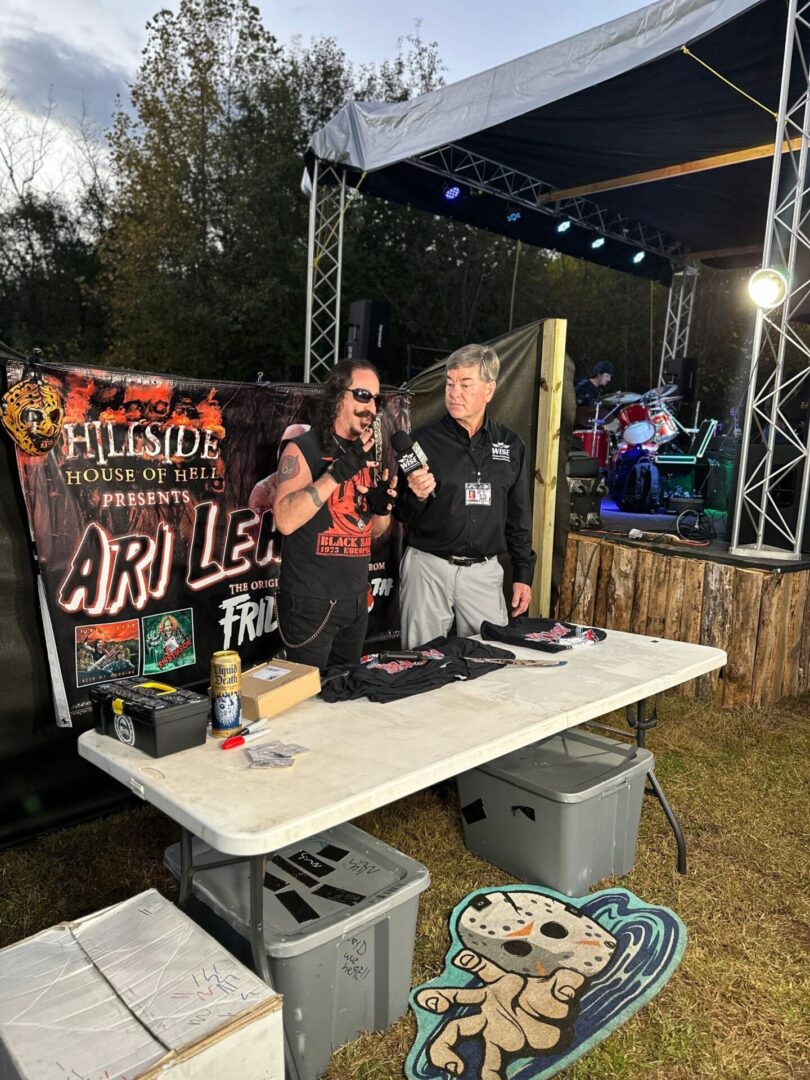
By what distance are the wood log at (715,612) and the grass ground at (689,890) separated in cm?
54

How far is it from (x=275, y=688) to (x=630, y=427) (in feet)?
23.9

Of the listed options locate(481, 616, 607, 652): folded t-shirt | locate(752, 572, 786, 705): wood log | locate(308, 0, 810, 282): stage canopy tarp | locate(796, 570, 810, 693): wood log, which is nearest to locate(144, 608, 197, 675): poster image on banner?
locate(481, 616, 607, 652): folded t-shirt

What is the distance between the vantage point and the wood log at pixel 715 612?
3918 mm

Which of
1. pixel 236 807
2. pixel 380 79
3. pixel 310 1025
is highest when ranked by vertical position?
pixel 380 79

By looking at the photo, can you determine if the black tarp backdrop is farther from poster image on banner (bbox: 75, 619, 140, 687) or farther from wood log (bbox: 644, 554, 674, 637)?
wood log (bbox: 644, 554, 674, 637)

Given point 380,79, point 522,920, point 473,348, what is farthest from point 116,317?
point 522,920

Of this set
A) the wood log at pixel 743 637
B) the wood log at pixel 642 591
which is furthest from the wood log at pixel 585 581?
the wood log at pixel 743 637

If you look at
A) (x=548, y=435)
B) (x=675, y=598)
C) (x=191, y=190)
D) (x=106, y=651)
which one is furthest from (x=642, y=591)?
(x=191, y=190)

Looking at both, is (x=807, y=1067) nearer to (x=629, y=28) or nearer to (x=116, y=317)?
(x=629, y=28)

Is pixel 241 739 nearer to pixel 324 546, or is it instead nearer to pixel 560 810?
pixel 324 546

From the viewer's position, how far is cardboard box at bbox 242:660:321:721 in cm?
179

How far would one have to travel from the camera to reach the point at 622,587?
14.6 feet

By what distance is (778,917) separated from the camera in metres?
2.26

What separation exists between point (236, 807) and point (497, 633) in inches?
54.7
